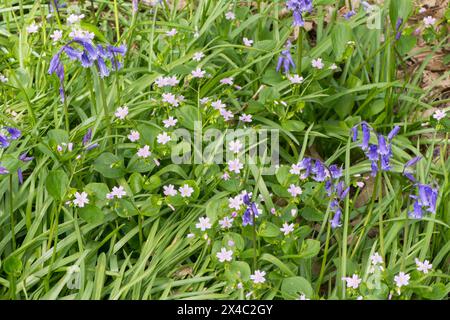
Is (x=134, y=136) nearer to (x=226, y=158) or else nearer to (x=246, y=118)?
(x=226, y=158)

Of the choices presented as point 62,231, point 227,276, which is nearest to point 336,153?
point 227,276

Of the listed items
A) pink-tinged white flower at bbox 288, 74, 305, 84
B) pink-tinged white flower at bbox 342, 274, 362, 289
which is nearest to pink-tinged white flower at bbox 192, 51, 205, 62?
pink-tinged white flower at bbox 288, 74, 305, 84

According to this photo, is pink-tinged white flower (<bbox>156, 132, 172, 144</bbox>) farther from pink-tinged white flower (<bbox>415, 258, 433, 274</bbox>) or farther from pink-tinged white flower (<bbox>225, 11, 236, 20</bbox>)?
pink-tinged white flower (<bbox>415, 258, 433, 274</bbox>)

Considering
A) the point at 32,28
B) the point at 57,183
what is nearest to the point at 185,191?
the point at 57,183

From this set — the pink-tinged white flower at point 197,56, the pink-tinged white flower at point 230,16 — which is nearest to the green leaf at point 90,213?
the pink-tinged white flower at point 197,56

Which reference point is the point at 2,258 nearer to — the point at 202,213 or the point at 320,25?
the point at 202,213

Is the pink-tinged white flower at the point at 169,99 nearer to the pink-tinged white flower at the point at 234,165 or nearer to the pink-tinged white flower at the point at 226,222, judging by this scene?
the pink-tinged white flower at the point at 234,165

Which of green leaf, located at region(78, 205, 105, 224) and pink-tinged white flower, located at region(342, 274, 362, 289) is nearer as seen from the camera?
pink-tinged white flower, located at region(342, 274, 362, 289)
